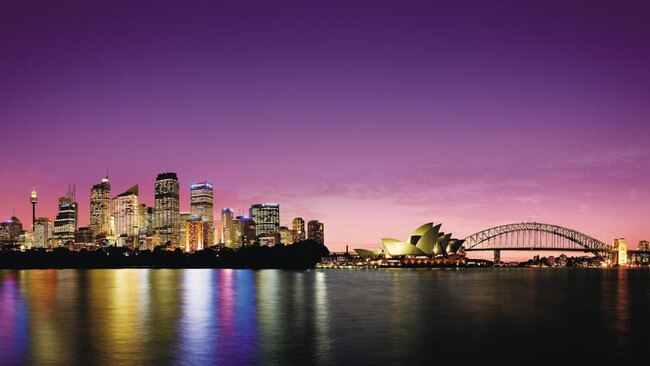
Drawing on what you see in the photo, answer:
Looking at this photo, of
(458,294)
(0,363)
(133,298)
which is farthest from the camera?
(458,294)

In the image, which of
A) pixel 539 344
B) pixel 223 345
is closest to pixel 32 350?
pixel 223 345

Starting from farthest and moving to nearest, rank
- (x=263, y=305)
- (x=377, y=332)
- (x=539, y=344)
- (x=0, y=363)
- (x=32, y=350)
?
(x=263, y=305) < (x=377, y=332) < (x=539, y=344) < (x=32, y=350) < (x=0, y=363)

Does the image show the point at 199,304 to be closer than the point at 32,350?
No

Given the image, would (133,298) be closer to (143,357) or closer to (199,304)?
(199,304)

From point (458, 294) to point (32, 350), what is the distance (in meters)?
49.6

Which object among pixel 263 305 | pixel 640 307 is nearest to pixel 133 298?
pixel 263 305

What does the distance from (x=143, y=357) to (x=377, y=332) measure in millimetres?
13917

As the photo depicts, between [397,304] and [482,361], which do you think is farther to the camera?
[397,304]

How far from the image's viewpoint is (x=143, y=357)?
94.6 ft

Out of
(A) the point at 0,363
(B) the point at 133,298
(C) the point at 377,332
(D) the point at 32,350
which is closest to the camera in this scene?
(A) the point at 0,363

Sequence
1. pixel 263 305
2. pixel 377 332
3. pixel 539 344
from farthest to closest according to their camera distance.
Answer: pixel 263 305, pixel 377 332, pixel 539 344

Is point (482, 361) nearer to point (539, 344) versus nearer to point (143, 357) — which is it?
point (539, 344)

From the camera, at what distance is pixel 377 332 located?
36625 mm

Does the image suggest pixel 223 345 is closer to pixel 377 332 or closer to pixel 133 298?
pixel 377 332
